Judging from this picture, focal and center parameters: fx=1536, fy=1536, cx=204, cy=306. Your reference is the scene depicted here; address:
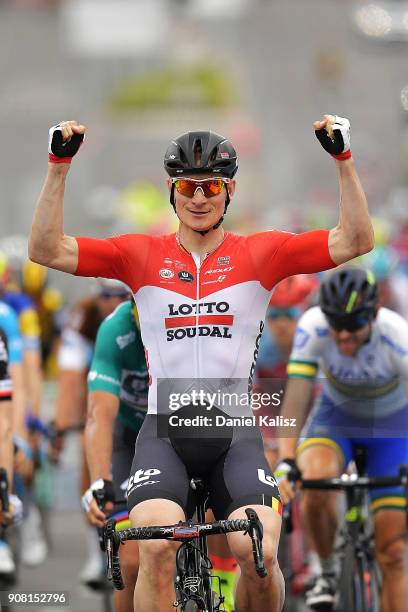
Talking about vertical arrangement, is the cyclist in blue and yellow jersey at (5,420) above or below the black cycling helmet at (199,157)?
below

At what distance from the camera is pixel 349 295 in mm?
7840

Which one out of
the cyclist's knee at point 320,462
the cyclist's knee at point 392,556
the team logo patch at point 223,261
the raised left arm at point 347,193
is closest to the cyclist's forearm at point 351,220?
the raised left arm at point 347,193

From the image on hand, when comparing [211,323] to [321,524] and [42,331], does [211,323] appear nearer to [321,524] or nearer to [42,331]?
[321,524]

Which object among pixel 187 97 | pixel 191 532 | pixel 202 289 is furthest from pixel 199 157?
pixel 187 97

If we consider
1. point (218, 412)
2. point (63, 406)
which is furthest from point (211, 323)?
point (63, 406)

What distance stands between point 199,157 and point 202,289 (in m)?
0.55

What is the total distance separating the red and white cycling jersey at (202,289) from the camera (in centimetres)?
632

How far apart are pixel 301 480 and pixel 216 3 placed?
2873 inches

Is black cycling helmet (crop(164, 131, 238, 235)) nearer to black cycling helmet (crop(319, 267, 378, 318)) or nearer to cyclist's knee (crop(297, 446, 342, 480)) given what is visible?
black cycling helmet (crop(319, 267, 378, 318))

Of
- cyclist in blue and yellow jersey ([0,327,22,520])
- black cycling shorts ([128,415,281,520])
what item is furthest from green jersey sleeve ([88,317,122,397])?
black cycling shorts ([128,415,281,520])

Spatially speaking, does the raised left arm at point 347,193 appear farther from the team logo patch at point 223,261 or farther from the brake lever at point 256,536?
the brake lever at point 256,536

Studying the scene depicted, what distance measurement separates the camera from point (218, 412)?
6.27m

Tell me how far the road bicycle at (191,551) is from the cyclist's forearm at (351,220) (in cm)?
115

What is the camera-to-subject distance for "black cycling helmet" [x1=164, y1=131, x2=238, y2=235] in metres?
6.39
